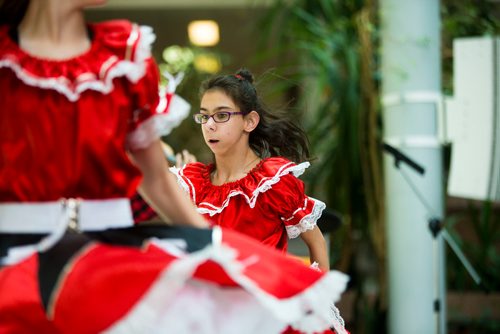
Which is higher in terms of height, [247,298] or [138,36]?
[138,36]

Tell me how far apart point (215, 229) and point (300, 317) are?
26cm

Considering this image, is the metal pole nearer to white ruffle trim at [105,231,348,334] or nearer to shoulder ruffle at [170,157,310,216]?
shoulder ruffle at [170,157,310,216]

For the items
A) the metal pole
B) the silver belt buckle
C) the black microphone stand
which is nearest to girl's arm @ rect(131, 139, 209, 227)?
the silver belt buckle

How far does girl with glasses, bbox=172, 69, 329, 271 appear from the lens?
298 centimetres

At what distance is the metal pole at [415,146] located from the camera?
501 centimetres

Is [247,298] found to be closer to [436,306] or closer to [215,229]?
[215,229]

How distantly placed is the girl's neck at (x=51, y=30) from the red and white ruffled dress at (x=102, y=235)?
25mm

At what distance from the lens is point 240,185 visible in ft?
9.89

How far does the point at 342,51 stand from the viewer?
5.54 metres

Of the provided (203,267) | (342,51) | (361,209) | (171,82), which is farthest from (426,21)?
(203,267)

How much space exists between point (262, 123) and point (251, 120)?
9cm

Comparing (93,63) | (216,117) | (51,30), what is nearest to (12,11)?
(51,30)

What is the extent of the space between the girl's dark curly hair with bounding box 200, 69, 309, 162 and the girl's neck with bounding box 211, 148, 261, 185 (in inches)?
4.6

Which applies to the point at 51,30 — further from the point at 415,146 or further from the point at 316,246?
the point at 415,146
